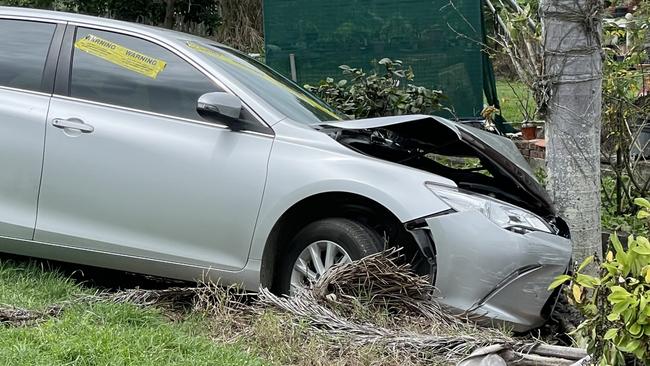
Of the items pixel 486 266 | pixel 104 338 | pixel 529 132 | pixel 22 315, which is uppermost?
pixel 529 132

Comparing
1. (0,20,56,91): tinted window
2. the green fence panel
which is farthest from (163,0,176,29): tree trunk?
(0,20,56,91): tinted window

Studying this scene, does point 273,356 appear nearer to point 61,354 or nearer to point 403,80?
point 61,354

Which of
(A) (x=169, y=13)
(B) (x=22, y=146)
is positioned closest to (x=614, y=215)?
(B) (x=22, y=146)

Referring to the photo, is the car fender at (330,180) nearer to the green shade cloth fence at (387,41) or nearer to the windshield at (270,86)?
the windshield at (270,86)

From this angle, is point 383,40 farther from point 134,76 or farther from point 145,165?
point 145,165

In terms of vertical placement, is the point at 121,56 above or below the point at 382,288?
above

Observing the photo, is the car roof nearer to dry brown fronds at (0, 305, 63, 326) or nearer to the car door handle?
the car door handle

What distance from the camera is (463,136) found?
14.5ft

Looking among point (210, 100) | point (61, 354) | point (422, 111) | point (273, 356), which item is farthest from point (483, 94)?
point (61, 354)

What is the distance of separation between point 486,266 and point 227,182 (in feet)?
4.80

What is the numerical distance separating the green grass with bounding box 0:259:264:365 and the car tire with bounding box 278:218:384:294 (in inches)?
22.4

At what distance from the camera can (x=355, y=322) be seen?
403 centimetres

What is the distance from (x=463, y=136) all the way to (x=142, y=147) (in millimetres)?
1816

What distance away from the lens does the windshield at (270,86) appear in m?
4.73
